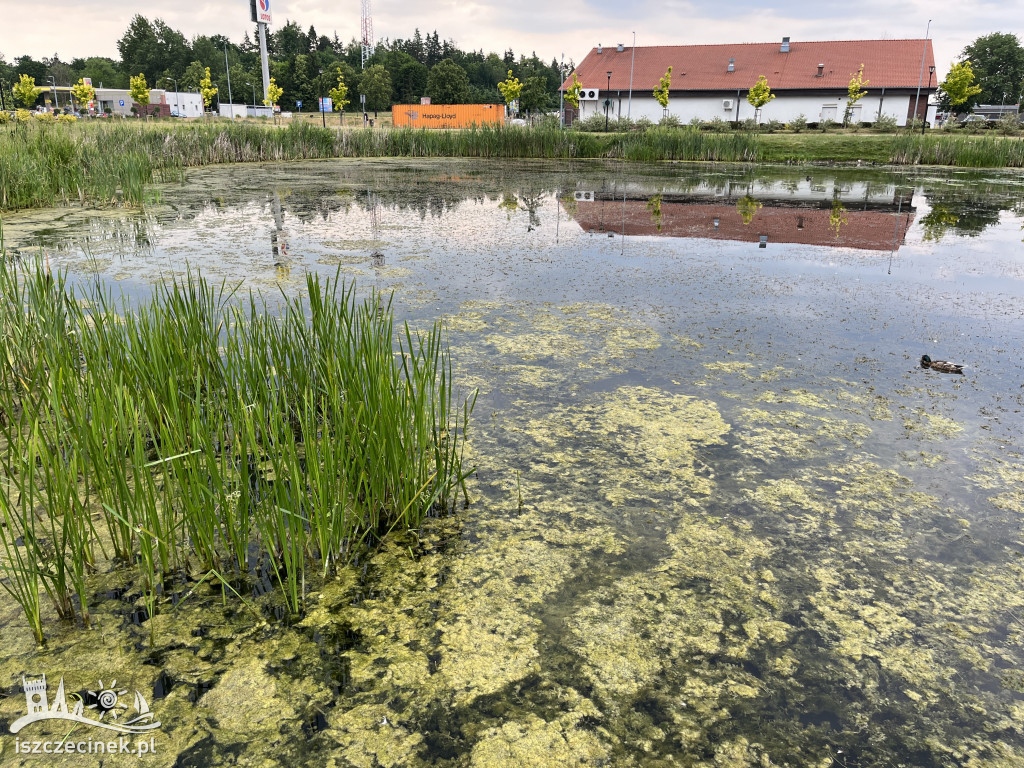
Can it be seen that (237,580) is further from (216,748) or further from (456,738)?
(456,738)

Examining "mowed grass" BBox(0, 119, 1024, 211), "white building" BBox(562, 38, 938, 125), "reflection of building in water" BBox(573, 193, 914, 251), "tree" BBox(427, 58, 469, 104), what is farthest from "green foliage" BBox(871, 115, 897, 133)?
"tree" BBox(427, 58, 469, 104)

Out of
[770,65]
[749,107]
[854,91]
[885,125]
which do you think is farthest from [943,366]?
[770,65]

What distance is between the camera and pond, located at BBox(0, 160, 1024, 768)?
46.3 inches

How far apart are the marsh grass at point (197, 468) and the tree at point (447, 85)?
47.9 meters

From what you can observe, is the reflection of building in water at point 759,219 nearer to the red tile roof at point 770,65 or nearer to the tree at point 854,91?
the tree at point 854,91

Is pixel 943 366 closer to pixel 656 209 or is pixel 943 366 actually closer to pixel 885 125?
pixel 656 209

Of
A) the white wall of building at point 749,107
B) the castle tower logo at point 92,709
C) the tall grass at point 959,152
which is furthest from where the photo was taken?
the white wall of building at point 749,107

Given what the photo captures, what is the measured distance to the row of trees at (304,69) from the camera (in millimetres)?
47062

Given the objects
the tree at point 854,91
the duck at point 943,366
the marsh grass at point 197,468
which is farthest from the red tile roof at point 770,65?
the marsh grass at point 197,468

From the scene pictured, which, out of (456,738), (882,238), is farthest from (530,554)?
(882,238)

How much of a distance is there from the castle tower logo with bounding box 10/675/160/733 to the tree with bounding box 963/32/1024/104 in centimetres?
5209

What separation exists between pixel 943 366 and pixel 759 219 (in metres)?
4.15

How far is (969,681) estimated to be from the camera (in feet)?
4.21

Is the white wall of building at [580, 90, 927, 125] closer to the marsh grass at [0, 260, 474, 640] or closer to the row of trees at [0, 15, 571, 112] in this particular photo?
the row of trees at [0, 15, 571, 112]
